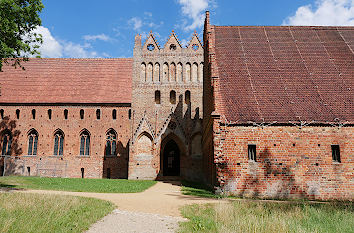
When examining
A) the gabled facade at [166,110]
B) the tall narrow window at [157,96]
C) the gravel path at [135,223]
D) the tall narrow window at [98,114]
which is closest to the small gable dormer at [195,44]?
the gabled facade at [166,110]

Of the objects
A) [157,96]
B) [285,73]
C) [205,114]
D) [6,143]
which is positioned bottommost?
[6,143]

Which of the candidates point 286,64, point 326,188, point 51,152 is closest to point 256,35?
point 286,64

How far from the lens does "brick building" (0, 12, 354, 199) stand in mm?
12664

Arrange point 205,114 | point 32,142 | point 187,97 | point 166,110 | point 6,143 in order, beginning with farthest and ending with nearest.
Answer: point 6,143
point 32,142
point 187,97
point 166,110
point 205,114

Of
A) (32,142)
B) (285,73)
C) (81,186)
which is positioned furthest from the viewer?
(32,142)

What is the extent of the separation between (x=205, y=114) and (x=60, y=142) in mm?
17356

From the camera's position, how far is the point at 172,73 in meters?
27.9

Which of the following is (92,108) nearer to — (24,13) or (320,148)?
(24,13)

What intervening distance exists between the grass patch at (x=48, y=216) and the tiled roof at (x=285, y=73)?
803cm

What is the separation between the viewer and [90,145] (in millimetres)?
28594

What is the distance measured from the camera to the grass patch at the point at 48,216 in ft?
18.6

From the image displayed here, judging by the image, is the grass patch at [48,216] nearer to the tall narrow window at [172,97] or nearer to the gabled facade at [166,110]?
the gabled facade at [166,110]

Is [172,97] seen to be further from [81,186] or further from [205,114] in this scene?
[81,186]

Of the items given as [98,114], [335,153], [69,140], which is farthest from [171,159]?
[335,153]
